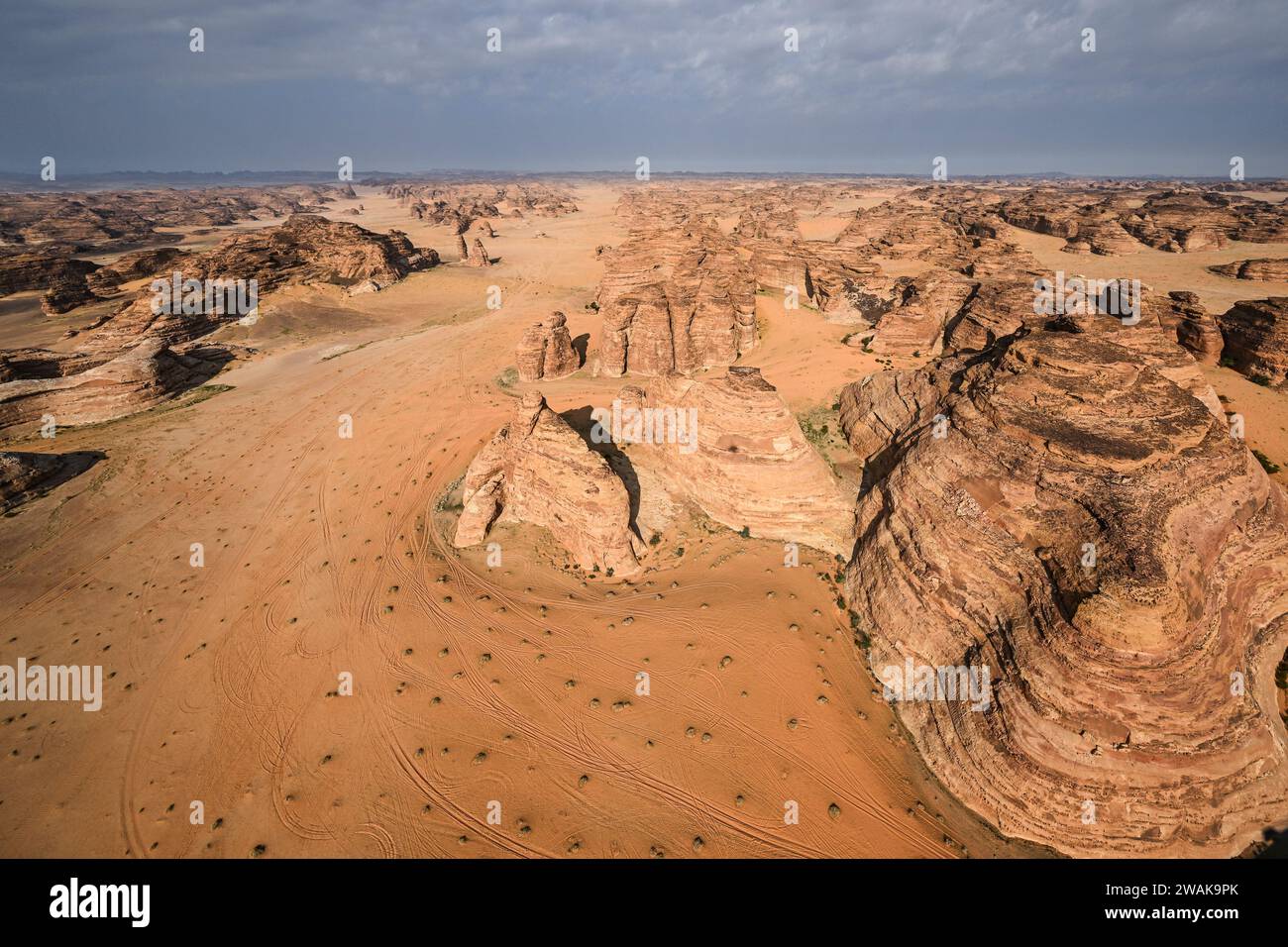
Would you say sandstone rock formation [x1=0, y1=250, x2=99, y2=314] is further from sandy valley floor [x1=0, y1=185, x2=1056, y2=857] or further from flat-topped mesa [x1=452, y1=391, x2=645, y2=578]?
flat-topped mesa [x1=452, y1=391, x2=645, y2=578]

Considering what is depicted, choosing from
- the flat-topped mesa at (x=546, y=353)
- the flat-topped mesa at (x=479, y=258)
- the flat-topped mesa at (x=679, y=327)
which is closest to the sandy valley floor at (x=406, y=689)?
the flat-topped mesa at (x=546, y=353)

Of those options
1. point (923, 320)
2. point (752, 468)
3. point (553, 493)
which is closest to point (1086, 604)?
point (752, 468)

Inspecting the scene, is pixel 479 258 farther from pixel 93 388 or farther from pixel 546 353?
pixel 93 388

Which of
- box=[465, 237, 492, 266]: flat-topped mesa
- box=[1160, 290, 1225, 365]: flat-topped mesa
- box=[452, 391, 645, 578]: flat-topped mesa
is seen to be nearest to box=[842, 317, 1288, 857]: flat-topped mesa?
box=[452, 391, 645, 578]: flat-topped mesa

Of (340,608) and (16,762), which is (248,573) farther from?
(16,762)

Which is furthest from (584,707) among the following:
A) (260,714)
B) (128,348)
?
(128,348)
